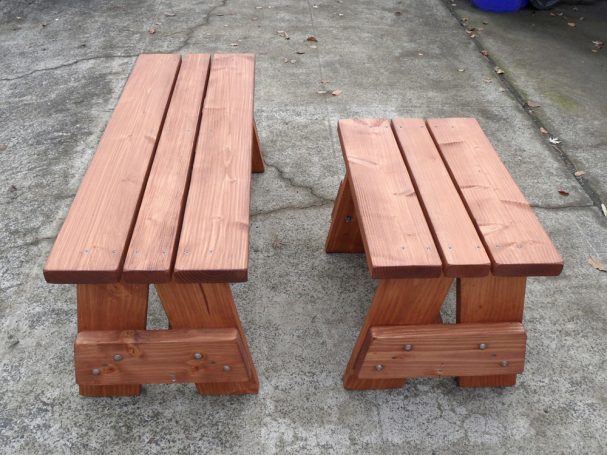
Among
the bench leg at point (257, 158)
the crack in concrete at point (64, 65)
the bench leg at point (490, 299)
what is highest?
the bench leg at point (490, 299)

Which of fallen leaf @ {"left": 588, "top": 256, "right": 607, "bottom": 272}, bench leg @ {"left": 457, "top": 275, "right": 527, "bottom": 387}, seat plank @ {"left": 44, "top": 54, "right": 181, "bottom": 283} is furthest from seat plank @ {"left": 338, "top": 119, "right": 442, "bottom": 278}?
fallen leaf @ {"left": 588, "top": 256, "right": 607, "bottom": 272}

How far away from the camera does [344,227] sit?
2.18 m

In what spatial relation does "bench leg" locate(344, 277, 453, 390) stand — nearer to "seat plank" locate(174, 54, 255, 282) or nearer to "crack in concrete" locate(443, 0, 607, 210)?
"seat plank" locate(174, 54, 255, 282)

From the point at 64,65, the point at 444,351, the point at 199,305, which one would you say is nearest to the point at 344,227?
the point at 444,351

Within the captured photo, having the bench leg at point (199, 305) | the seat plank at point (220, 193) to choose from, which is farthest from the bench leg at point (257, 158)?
the bench leg at point (199, 305)

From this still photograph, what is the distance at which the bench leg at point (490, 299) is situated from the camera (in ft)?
5.05

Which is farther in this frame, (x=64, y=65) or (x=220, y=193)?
(x=64, y=65)

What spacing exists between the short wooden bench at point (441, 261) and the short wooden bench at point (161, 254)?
377mm

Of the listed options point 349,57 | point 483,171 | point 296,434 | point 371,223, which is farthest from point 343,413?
point 349,57

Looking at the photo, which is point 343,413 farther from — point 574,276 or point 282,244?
point 574,276

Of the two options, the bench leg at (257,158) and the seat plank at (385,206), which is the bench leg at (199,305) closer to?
the seat plank at (385,206)

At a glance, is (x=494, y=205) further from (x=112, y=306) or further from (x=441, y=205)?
(x=112, y=306)

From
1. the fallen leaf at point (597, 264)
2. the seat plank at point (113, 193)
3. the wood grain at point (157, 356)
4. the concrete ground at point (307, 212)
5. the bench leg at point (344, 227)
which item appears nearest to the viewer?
the seat plank at point (113, 193)

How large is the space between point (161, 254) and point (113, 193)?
0.32 m
